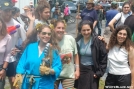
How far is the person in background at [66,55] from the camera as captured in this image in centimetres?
475

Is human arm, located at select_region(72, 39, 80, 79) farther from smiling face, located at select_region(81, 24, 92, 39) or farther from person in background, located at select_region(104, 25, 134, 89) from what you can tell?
person in background, located at select_region(104, 25, 134, 89)

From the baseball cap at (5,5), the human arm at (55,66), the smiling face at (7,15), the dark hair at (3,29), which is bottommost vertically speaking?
the human arm at (55,66)

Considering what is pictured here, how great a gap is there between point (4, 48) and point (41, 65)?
3.22 feet

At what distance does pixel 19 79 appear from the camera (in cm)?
412

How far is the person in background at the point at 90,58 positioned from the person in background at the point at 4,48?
3.80 ft

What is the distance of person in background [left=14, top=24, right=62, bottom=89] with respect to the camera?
4059 millimetres

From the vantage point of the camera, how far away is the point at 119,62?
4652 millimetres

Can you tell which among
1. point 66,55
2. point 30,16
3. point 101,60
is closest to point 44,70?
point 66,55

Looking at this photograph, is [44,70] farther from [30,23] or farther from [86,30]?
[30,23]

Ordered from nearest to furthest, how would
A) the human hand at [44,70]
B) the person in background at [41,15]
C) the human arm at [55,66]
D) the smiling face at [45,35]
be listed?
the human hand at [44,70] → the human arm at [55,66] → the smiling face at [45,35] → the person in background at [41,15]

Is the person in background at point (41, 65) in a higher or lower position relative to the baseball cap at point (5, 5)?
lower

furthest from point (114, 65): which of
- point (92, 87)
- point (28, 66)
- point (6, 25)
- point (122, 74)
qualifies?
point (6, 25)

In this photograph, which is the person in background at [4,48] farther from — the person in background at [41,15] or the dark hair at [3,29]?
the person in background at [41,15]

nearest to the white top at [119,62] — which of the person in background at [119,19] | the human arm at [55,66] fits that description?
the human arm at [55,66]
